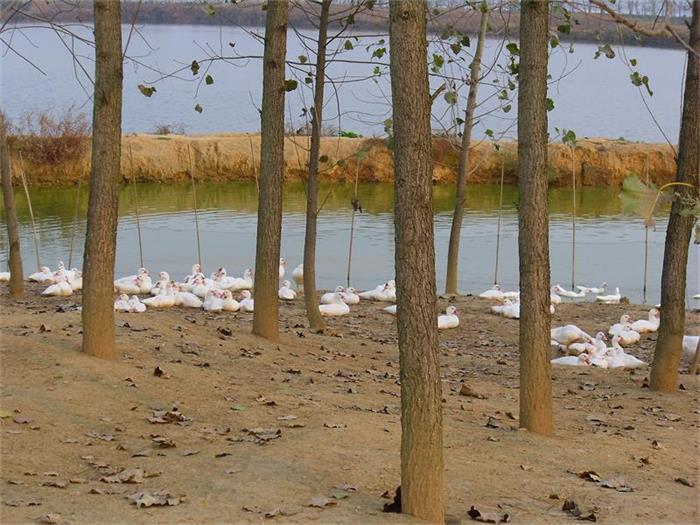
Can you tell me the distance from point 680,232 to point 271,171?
12.4 ft

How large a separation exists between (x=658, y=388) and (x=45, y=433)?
577cm

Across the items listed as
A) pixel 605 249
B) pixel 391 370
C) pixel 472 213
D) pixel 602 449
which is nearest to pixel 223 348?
pixel 391 370

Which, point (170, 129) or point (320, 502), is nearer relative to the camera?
point (320, 502)

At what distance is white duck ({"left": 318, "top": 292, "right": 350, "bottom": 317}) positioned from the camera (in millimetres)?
14430

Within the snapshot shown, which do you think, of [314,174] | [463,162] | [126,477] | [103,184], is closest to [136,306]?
[314,174]

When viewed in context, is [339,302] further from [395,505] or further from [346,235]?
[395,505]

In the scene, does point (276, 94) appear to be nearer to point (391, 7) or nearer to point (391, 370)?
point (391, 370)

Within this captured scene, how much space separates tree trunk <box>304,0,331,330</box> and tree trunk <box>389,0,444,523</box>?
20.6 ft

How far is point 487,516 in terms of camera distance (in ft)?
19.1

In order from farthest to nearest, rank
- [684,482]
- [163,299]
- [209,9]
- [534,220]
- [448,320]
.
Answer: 1. [163,299]
2. [448,320]
3. [209,9]
4. [534,220]
5. [684,482]

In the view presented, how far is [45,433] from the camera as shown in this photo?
7.00m

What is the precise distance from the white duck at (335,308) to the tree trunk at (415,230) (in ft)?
28.3

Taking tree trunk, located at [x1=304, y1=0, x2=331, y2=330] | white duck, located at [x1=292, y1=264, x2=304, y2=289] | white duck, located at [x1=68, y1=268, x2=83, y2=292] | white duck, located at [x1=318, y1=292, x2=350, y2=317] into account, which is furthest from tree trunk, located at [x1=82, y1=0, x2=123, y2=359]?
white duck, located at [x1=292, y1=264, x2=304, y2=289]

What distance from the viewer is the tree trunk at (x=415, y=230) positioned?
564 centimetres
